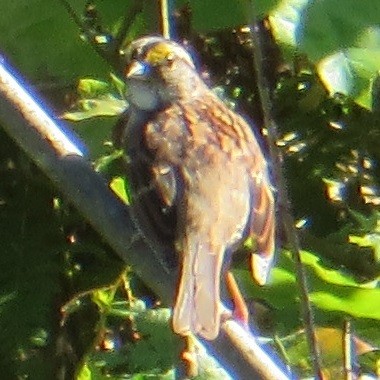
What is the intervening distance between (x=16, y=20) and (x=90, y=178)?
1.24 feet

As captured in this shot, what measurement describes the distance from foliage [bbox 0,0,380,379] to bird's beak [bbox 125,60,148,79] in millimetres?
125

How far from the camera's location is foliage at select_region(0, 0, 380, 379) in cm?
217

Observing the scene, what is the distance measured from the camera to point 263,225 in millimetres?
2807

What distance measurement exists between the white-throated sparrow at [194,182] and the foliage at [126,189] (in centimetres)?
7

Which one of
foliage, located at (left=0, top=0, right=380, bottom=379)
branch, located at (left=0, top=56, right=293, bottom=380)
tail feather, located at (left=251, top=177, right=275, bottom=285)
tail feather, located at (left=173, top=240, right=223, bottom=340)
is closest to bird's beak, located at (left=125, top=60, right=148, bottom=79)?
foliage, located at (left=0, top=0, right=380, bottom=379)

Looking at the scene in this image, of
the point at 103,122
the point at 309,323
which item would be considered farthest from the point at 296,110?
the point at 309,323

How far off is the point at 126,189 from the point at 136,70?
0.40 m

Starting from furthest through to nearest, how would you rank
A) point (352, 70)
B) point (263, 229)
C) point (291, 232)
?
point (263, 229) → point (352, 70) → point (291, 232)

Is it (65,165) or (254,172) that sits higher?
(65,165)

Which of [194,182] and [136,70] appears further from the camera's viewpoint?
[136,70]

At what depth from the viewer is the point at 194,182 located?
2.85 meters

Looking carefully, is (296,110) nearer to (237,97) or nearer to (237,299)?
(237,97)

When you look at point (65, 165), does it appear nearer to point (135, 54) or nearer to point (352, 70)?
point (352, 70)

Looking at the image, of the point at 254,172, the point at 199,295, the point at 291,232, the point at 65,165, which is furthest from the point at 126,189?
the point at 291,232
